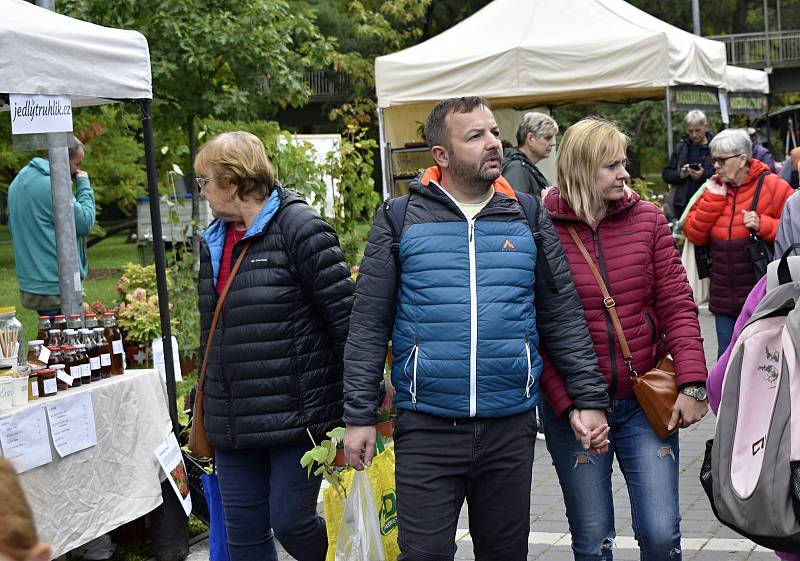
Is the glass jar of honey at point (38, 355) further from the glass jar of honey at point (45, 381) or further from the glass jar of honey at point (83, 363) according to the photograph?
the glass jar of honey at point (83, 363)

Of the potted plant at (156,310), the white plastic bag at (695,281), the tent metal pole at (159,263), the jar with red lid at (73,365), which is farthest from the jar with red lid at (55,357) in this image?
the white plastic bag at (695,281)

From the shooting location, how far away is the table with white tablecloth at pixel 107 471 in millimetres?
4789

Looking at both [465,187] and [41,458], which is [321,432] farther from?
[41,458]

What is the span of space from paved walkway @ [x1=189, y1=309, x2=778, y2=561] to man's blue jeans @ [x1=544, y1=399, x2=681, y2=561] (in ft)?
4.23

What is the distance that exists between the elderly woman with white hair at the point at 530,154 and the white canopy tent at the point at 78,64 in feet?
7.94

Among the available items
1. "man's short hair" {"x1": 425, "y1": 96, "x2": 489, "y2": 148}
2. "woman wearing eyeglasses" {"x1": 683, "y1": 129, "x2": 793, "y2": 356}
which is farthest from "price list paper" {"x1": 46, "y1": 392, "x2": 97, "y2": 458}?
"woman wearing eyeglasses" {"x1": 683, "y1": 129, "x2": 793, "y2": 356}

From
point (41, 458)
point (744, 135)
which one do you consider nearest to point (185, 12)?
point (744, 135)

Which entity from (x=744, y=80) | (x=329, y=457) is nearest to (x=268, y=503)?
(x=329, y=457)

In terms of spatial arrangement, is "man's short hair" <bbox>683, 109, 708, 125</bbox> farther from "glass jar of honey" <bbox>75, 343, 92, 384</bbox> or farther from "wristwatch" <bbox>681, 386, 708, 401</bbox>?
"wristwatch" <bbox>681, 386, 708, 401</bbox>

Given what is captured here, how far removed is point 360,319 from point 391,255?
23cm

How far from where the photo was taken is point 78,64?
5.30 m

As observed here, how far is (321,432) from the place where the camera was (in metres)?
4.06

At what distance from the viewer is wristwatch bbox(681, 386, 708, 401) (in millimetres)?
3680

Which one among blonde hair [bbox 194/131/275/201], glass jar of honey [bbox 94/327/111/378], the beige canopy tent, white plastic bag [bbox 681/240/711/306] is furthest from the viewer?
the beige canopy tent
